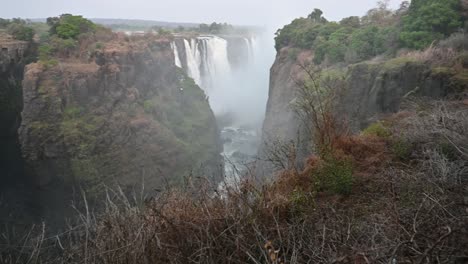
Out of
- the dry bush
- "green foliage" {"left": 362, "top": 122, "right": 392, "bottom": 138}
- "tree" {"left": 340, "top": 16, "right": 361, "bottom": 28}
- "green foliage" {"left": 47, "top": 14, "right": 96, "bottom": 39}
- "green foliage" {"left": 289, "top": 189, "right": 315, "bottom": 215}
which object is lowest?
"green foliage" {"left": 289, "top": 189, "right": 315, "bottom": 215}

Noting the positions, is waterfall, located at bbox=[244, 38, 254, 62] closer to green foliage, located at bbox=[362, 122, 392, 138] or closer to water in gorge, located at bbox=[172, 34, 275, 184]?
water in gorge, located at bbox=[172, 34, 275, 184]

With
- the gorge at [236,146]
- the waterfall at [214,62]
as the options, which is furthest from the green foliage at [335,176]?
the waterfall at [214,62]

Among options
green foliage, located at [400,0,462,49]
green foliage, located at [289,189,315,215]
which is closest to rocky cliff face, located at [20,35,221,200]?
green foliage, located at [400,0,462,49]

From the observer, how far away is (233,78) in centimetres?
4772

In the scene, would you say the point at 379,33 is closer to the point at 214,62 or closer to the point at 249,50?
the point at 214,62

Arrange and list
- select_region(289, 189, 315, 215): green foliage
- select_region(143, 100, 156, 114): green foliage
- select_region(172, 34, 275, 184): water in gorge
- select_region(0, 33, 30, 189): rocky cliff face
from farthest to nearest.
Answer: select_region(172, 34, 275, 184): water in gorge, select_region(143, 100, 156, 114): green foliage, select_region(0, 33, 30, 189): rocky cliff face, select_region(289, 189, 315, 215): green foliage

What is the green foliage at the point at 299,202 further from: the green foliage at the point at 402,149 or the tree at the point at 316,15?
the tree at the point at 316,15

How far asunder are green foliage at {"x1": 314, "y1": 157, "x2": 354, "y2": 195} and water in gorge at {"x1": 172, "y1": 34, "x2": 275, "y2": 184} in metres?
23.9

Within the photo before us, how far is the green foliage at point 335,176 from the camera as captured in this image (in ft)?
22.5

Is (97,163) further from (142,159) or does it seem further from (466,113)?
(466,113)

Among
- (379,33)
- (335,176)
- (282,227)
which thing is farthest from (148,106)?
(282,227)

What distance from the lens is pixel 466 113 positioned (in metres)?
7.69

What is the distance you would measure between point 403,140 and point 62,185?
19153 mm

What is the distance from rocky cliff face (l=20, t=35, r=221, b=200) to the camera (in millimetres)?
21125
